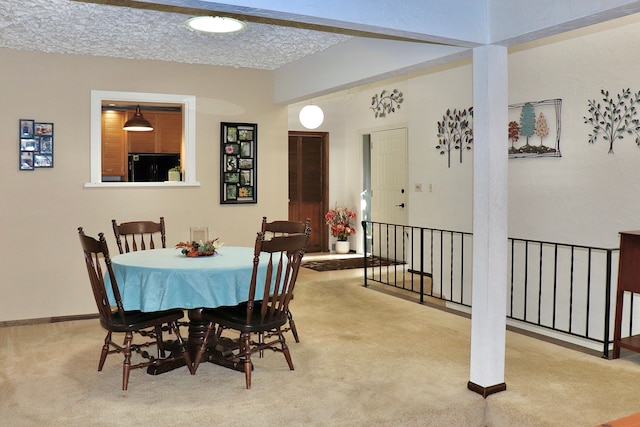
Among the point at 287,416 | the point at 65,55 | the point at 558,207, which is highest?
the point at 65,55

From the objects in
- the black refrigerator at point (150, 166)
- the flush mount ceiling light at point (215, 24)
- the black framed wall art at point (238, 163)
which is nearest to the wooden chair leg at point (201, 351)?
the flush mount ceiling light at point (215, 24)

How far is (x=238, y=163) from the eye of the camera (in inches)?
235

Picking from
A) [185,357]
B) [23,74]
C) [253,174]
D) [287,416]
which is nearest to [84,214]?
[23,74]

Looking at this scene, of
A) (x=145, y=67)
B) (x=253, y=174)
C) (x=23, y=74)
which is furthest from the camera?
(x=253, y=174)

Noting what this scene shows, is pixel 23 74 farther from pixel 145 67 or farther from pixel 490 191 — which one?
pixel 490 191

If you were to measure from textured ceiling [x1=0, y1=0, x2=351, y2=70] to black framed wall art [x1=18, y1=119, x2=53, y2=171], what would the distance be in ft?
2.10

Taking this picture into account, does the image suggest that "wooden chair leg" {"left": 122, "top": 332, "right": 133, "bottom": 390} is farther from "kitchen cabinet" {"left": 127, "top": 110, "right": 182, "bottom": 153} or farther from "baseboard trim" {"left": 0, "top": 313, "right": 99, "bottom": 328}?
"kitchen cabinet" {"left": 127, "top": 110, "right": 182, "bottom": 153}

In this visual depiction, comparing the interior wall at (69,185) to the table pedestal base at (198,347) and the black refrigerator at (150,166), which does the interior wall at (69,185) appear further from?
the black refrigerator at (150,166)

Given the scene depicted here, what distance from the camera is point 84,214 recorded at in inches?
208

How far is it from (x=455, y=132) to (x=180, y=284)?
4.11 meters

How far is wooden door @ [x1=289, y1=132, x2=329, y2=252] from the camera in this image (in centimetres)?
925

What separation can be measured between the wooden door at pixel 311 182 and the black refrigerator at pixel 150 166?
6.06 ft

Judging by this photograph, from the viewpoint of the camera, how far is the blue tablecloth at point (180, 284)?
11.3 feet

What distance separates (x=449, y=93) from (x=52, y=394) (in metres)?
5.05
